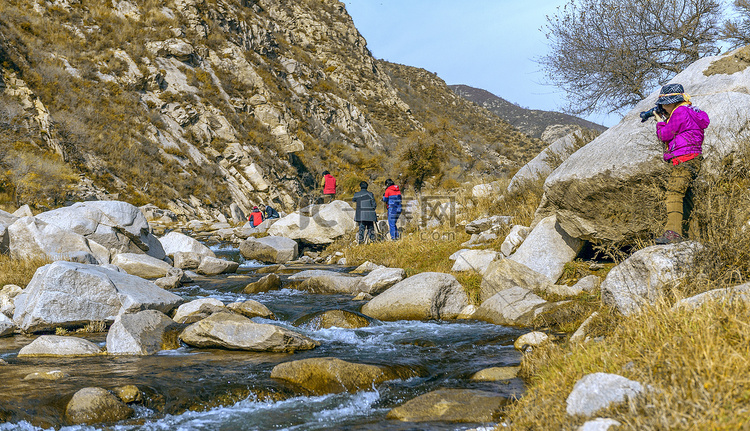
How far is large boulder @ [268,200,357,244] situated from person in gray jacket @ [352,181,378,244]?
39.8 inches

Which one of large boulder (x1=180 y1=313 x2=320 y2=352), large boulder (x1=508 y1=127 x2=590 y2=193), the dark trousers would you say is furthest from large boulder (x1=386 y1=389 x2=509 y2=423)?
the dark trousers

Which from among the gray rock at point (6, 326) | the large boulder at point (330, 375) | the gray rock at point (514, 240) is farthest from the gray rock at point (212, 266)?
the large boulder at point (330, 375)

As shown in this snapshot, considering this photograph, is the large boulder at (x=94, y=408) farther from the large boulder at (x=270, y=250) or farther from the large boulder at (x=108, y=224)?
the large boulder at (x=270, y=250)

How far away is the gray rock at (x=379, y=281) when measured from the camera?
9781 millimetres

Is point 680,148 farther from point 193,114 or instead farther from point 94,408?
point 193,114

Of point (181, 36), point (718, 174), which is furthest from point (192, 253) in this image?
point (181, 36)

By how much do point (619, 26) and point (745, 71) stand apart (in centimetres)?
807

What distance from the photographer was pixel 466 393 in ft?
14.4

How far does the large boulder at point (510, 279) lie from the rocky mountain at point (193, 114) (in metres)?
16.9

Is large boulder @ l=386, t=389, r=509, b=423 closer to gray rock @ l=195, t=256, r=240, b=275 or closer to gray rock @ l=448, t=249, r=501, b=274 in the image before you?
gray rock @ l=448, t=249, r=501, b=274

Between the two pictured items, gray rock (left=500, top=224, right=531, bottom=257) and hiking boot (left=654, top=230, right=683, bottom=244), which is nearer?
hiking boot (left=654, top=230, right=683, bottom=244)

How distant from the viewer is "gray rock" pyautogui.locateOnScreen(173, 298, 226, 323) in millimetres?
7230

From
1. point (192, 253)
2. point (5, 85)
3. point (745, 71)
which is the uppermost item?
point (5, 85)

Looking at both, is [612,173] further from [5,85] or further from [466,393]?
[5,85]
